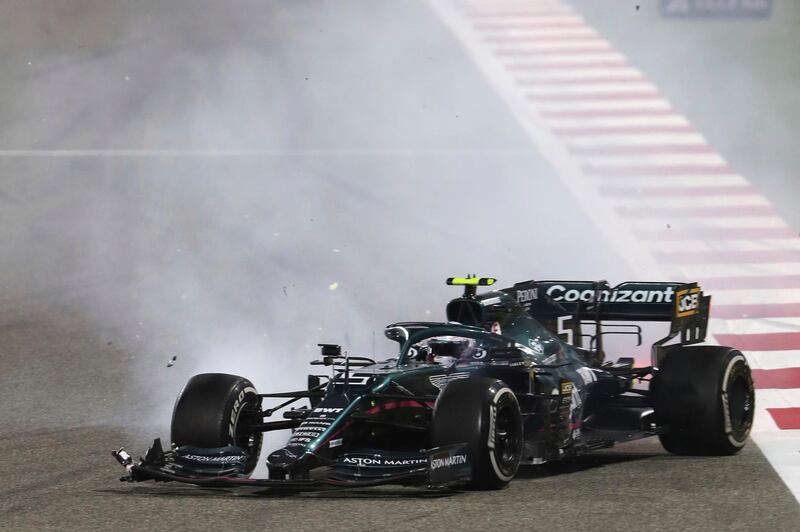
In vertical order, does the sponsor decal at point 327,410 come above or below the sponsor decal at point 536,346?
below

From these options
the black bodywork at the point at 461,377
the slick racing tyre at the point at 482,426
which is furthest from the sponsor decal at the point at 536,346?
the slick racing tyre at the point at 482,426

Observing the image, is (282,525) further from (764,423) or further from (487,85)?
(487,85)

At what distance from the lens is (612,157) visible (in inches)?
693

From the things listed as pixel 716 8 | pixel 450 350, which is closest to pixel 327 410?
pixel 450 350

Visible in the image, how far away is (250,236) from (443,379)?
7.35 metres

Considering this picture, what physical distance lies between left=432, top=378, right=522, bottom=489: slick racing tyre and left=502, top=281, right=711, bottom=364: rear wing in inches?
Answer: 87.3

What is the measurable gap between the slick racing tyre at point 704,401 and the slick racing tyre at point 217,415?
2870 mm

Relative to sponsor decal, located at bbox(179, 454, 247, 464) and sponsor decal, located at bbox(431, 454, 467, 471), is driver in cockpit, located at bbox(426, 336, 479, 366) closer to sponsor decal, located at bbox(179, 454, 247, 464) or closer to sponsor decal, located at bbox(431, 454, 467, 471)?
sponsor decal, located at bbox(431, 454, 467, 471)

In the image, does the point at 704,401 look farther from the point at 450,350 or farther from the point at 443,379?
the point at 443,379

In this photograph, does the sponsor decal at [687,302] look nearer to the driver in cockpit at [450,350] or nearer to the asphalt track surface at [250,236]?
the asphalt track surface at [250,236]

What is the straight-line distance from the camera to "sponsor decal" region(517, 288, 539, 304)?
11016mm

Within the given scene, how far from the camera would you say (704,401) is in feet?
32.8

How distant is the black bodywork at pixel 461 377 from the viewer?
8617mm

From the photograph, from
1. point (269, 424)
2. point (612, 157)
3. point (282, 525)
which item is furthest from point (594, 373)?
point (612, 157)
